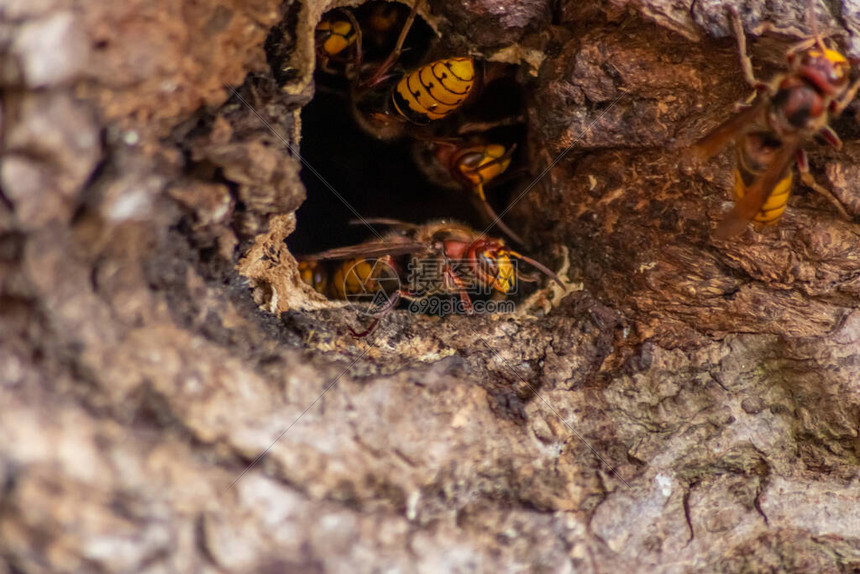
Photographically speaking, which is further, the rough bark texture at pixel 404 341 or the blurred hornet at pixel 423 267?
the blurred hornet at pixel 423 267

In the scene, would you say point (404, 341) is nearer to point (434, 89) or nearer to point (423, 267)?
point (423, 267)

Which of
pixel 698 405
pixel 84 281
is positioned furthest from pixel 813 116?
pixel 84 281

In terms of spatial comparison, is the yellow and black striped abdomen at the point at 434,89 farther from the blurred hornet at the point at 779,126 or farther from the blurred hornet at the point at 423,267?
the blurred hornet at the point at 779,126

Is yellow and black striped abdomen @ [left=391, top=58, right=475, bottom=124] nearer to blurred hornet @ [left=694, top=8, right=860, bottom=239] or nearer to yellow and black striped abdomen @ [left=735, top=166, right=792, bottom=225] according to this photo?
blurred hornet @ [left=694, top=8, right=860, bottom=239]

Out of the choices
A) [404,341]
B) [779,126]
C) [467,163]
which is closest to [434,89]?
[467,163]

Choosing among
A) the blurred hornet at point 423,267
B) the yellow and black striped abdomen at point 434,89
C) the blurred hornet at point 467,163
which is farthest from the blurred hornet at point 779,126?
the blurred hornet at point 467,163

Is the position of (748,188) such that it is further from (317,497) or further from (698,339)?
(317,497)
